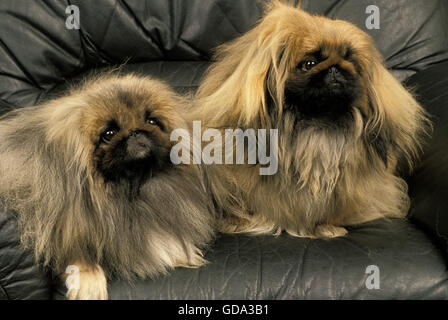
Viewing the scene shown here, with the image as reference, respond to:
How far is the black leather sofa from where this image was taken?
151 centimetres

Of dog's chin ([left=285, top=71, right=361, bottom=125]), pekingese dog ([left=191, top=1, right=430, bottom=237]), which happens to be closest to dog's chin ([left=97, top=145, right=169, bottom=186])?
pekingese dog ([left=191, top=1, right=430, bottom=237])

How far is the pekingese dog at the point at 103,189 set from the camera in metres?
1.49

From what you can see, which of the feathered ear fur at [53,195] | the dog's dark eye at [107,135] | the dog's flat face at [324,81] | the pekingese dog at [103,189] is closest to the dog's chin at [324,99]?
the dog's flat face at [324,81]

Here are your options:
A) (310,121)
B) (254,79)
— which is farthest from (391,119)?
(254,79)

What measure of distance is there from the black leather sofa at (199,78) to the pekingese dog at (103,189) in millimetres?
57

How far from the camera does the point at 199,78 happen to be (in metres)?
2.38

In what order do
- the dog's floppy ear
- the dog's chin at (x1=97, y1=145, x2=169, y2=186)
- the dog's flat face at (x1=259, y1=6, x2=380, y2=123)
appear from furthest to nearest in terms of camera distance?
the dog's floppy ear
the dog's flat face at (x1=259, y1=6, x2=380, y2=123)
the dog's chin at (x1=97, y1=145, x2=169, y2=186)

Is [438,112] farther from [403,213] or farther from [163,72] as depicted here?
[163,72]

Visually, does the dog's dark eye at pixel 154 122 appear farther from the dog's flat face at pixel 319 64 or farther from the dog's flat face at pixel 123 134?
the dog's flat face at pixel 319 64

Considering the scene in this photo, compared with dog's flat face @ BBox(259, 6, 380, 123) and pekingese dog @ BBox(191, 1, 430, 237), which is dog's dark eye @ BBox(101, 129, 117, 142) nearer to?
pekingese dog @ BBox(191, 1, 430, 237)

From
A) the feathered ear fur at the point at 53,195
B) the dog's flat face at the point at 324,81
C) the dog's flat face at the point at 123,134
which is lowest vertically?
the feathered ear fur at the point at 53,195

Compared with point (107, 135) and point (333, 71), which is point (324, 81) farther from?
point (107, 135)

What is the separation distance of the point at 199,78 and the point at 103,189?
0.99 m

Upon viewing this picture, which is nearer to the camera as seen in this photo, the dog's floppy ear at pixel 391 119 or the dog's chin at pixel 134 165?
the dog's chin at pixel 134 165
